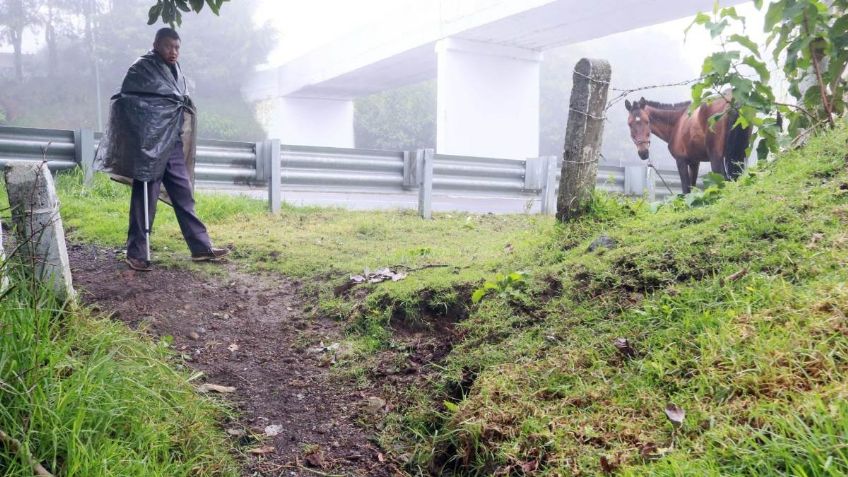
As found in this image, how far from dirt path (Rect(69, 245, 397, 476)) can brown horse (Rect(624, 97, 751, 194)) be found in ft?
19.2

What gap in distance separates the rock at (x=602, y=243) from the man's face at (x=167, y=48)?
12.2 ft

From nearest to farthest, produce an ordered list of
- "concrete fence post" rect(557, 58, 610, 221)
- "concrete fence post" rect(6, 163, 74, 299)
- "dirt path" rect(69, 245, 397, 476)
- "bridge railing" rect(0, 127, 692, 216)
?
"dirt path" rect(69, 245, 397, 476)
"concrete fence post" rect(6, 163, 74, 299)
"concrete fence post" rect(557, 58, 610, 221)
"bridge railing" rect(0, 127, 692, 216)

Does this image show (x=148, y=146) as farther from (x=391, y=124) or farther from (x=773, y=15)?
(x=391, y=124)

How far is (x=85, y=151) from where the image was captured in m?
7.43

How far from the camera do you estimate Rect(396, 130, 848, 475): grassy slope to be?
1.93m

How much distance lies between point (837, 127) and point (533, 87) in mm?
13659

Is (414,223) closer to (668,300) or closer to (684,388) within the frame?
(668,300)

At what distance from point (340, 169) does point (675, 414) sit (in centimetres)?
686

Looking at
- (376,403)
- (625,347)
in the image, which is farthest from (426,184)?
(625,347)

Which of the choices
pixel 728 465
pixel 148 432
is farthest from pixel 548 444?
pixel 148 432

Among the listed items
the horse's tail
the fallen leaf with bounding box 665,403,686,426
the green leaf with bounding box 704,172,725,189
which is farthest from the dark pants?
the horse's tail

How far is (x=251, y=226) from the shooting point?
7125 millimetres

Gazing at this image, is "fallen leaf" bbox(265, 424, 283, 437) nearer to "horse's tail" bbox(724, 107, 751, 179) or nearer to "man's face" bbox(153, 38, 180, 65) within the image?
"man's face" bbox(153, 38, 180, 65)

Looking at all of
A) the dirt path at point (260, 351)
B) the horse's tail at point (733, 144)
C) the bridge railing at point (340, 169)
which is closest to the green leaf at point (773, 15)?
the dirt path at point (260, 351)
